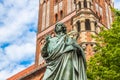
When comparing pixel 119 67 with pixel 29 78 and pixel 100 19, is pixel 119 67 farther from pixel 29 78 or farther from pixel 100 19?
pixel 100 19

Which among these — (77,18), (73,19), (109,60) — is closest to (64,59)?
(109,60)

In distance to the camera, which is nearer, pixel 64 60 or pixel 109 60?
pixel 64 60

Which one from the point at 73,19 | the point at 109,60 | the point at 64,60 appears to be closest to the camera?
the point at 64,60

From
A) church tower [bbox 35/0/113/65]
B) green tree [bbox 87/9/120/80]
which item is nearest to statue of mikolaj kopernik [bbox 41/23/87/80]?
green tree [bbox 87/9/120/80]

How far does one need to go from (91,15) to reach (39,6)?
29.9 feet

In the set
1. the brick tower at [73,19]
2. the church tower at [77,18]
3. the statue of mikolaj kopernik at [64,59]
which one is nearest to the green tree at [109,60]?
the statue of mikolaj kopernik at [64,59]

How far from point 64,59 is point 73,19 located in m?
24.8

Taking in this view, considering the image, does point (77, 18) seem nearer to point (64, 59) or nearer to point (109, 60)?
point (109, 60)

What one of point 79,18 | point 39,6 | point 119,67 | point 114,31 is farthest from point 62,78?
point 39,6

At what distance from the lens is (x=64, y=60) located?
4391 mm

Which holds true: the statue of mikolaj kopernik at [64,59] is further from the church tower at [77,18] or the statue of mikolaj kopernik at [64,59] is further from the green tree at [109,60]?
the church tower at [77,18]

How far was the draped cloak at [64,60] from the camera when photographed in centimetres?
431

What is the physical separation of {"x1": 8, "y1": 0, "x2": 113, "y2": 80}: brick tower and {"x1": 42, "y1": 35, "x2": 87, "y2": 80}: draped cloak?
2083cm

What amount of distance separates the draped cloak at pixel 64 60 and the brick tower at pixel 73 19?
2083 centimetres
